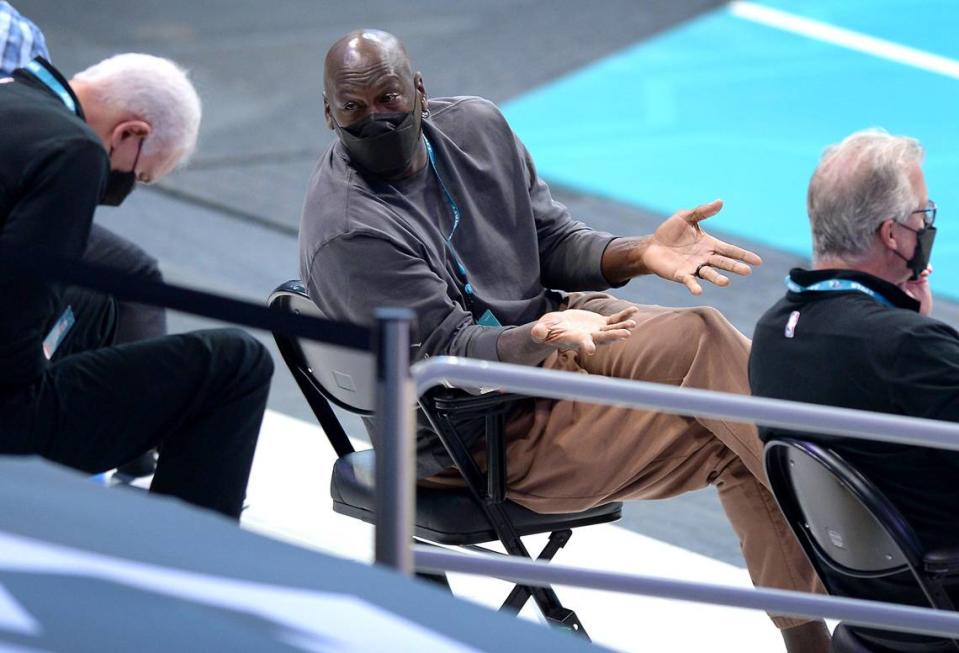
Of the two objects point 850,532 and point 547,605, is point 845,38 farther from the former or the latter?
point 850,532

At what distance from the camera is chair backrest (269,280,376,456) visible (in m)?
2.83

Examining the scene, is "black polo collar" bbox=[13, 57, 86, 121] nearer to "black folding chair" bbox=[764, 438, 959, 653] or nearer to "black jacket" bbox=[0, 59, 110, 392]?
"black jacket" bbox=[0, 59, 110, 392]

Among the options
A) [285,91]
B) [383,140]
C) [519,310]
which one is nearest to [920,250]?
[519,310]

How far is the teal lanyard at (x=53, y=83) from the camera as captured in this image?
294 cm

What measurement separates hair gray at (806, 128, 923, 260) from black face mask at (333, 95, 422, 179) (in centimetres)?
79

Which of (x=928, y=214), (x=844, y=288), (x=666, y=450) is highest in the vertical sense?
(x=928, y=214)

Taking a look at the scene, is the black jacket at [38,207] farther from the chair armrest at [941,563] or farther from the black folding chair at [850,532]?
the chair armrest at [941,563]

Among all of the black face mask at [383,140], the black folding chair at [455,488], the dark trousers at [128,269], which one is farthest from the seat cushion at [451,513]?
the dark trousers at [128,269]

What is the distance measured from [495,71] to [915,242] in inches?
240

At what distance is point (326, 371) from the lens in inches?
115

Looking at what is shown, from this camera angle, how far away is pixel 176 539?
184cm

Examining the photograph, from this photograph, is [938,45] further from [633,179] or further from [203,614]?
[203,614]

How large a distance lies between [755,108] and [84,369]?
652cm

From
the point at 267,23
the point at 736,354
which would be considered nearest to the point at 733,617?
the point at 736,354
